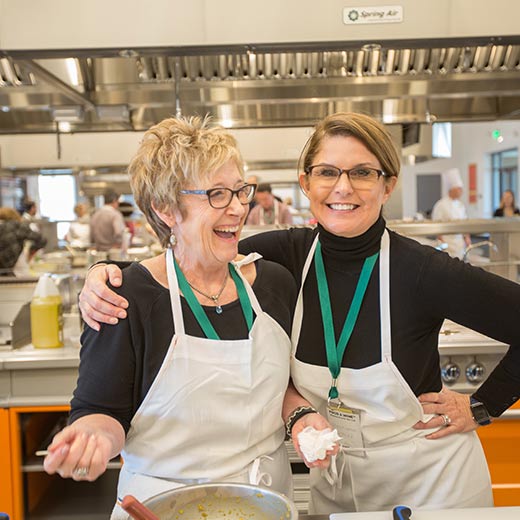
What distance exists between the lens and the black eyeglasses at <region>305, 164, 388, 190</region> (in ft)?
4.75

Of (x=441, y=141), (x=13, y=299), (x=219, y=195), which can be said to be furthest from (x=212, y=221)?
(x=441, y=141)

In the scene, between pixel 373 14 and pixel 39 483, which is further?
pixel 39 483

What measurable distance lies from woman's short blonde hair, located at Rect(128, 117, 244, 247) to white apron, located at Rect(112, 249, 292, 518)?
0.57ft

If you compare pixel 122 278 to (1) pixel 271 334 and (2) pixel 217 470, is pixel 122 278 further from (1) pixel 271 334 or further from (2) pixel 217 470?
(2) pixel 217 470

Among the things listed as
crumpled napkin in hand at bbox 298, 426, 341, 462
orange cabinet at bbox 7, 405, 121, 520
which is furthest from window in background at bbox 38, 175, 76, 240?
crumpled napkin in hand at bbox 298, 426, 341, 462

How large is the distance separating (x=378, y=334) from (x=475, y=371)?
3.81 ft

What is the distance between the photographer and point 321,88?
4.00m

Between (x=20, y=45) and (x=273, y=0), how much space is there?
973mm

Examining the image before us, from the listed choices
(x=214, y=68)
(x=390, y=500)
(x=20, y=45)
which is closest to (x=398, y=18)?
(x=214, y=68)

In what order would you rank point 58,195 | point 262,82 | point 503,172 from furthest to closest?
point 58,195 → point 503,172 → point 262,82

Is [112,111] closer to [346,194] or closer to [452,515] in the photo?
[346,194]

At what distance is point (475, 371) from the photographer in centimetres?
245

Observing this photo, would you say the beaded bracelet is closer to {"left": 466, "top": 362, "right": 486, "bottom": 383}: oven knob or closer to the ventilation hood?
{"left": 466, "top": 362, "right": 486, "bottom": 383}: oven knob

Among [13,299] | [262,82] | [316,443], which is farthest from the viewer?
[262,82]
